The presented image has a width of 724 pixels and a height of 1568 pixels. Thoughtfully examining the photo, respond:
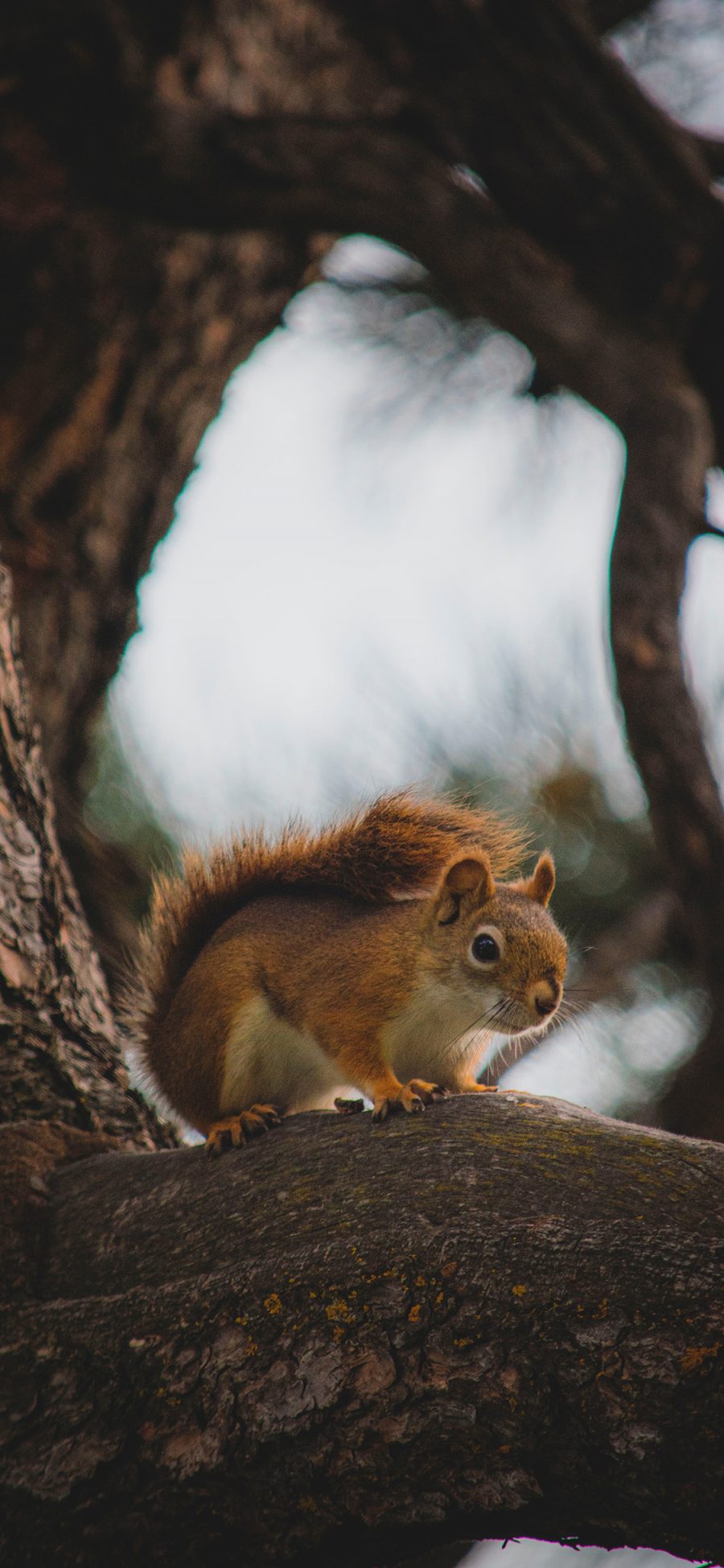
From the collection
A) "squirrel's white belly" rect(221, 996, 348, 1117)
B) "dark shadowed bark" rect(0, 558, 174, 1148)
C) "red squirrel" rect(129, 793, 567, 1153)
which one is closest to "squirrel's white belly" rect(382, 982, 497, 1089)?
"red squirrel" rect(129, 793, 567, 1153)

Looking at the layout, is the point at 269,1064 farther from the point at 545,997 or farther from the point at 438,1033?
the point at 545,997

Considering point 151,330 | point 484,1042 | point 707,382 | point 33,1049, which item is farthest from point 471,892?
point 151,330

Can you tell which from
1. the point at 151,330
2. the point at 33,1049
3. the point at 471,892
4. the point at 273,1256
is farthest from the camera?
the point at 151,330

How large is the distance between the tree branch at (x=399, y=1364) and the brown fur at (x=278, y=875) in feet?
2.72

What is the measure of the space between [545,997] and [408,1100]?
0.48m

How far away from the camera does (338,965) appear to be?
1886mm

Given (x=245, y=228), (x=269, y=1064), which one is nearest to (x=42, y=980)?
(x=269, y=1064)

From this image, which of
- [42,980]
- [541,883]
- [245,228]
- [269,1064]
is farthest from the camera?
[245,228]

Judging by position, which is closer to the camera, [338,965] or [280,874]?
[338,965]

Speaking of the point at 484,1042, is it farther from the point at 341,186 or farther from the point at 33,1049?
the point at 341,186

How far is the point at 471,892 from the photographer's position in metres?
1.97

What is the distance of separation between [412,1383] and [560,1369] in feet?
0.42

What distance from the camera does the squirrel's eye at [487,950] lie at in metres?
1.91

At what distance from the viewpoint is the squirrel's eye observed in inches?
75.3
